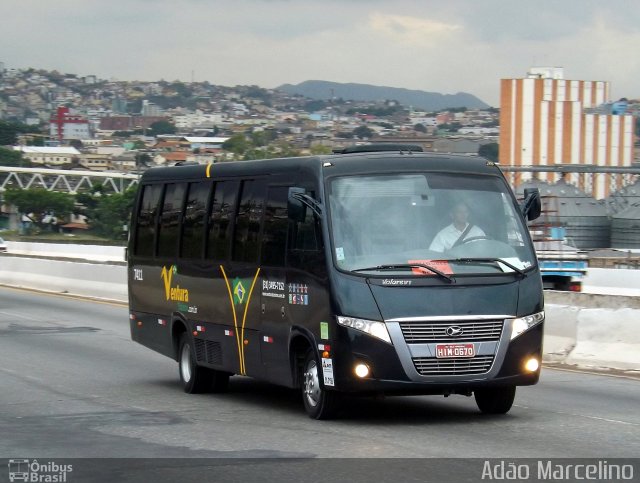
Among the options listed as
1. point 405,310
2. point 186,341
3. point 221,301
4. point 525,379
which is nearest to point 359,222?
point 405,310

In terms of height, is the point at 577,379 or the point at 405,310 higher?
the point at 405,310

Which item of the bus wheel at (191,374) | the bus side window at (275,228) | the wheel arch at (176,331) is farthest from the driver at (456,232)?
the wheel arch at (176,331)

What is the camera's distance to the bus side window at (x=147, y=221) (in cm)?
1602

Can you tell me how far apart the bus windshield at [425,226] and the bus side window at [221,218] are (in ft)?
7.70

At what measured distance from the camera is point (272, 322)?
12312 mm

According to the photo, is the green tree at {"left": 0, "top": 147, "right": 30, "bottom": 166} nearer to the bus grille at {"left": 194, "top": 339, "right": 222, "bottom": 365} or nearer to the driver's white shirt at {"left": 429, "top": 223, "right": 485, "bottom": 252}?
the bus grille at {"left": 194, "top": 339, "right": 222, "bottom": 365}

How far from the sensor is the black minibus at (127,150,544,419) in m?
10.7

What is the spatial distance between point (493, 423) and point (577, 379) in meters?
5.04

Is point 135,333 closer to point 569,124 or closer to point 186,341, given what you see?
point 186,341

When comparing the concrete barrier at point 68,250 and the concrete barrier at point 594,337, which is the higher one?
the concrete barrier at point 594,337

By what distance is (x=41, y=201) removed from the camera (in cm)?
11150

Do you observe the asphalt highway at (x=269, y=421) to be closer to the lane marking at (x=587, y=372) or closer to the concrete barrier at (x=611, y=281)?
the lane marking at (x=587, y=372)

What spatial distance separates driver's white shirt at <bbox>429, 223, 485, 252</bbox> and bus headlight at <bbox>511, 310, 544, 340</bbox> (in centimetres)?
88

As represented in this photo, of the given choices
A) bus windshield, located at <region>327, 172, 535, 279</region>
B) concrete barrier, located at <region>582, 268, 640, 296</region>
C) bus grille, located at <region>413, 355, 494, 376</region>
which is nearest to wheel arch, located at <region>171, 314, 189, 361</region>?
bus windshield, located at <region>327, 172, 535, 279</region>
